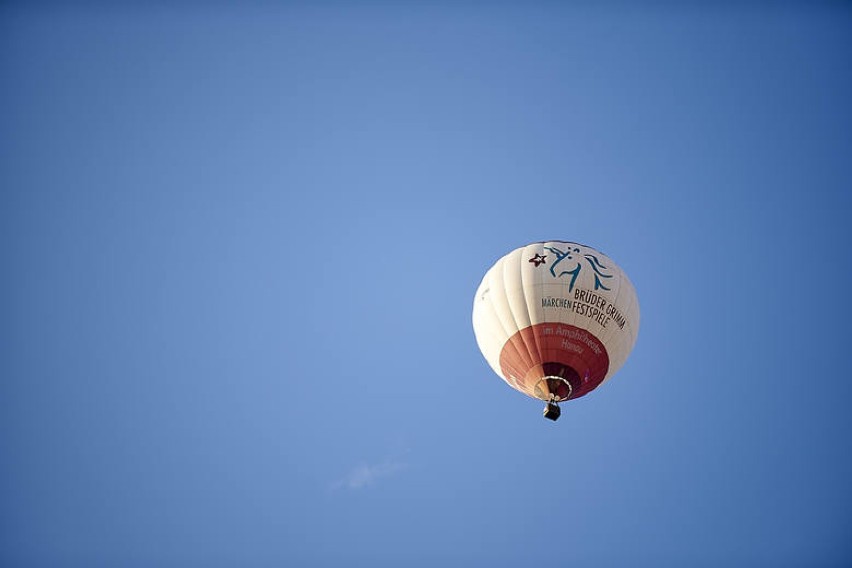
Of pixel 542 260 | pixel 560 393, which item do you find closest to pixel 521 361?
pixel 560 393

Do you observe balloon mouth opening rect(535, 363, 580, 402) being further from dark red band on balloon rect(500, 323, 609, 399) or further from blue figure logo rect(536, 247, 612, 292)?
blue figure logo rect(536, 247, 612, 292)

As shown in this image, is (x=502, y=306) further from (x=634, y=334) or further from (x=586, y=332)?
(x=634, y=334)

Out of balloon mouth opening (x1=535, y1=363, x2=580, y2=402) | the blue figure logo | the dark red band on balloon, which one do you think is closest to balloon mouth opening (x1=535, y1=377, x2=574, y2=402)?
balloon mouth opening (x1=535, y1=363, x2=580, y2=402)

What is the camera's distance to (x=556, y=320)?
50.6ft

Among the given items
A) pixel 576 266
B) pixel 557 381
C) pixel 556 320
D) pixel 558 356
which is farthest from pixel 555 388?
pixel 576 266

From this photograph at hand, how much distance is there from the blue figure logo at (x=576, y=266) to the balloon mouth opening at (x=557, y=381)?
1.96 meters

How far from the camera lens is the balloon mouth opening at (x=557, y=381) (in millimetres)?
15266

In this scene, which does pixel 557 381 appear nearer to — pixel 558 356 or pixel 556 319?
pixel 558 356

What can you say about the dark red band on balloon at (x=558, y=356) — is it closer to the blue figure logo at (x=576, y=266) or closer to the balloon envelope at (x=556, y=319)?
the balloon envelope at (x=556, y=319)

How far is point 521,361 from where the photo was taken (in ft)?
51.8

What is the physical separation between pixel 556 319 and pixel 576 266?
5.21ft

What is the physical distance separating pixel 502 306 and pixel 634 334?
3681 mm

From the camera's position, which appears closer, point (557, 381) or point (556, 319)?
point (557, 381)

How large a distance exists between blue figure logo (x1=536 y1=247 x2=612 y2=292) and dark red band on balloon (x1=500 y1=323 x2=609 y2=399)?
3.94ft
